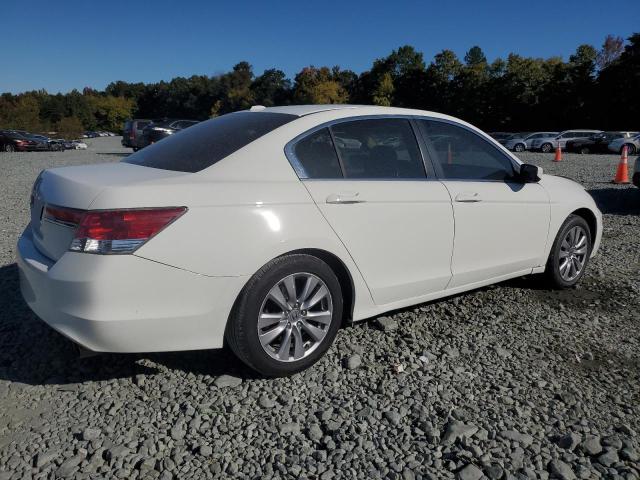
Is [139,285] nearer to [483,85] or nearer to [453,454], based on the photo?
[453,454]

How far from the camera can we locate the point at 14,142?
31.2 m

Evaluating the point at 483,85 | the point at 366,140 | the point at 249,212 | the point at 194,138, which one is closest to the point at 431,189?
the point at 366,140

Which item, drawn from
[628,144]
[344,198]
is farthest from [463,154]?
[628,144]

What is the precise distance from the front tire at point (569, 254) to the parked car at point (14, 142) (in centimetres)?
3358

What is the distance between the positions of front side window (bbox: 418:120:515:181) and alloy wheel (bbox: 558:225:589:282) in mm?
981

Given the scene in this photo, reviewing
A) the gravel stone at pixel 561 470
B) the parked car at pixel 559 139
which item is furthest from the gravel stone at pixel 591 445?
the parked car at pixel 559 139

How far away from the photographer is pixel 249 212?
2.83 meters

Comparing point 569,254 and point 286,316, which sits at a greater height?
point 286,316

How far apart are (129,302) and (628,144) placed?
3343cm

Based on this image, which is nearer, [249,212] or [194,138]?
[249,212]

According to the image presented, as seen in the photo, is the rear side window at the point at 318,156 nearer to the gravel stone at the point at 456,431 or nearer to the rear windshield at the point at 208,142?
the rear windshield at the point at 208,142

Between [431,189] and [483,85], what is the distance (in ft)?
201

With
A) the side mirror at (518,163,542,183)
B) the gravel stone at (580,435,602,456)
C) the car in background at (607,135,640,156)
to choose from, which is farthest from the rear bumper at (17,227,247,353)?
the car in background at (607,135,640,156)

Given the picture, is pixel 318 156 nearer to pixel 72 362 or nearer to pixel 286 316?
pixel 286 316
